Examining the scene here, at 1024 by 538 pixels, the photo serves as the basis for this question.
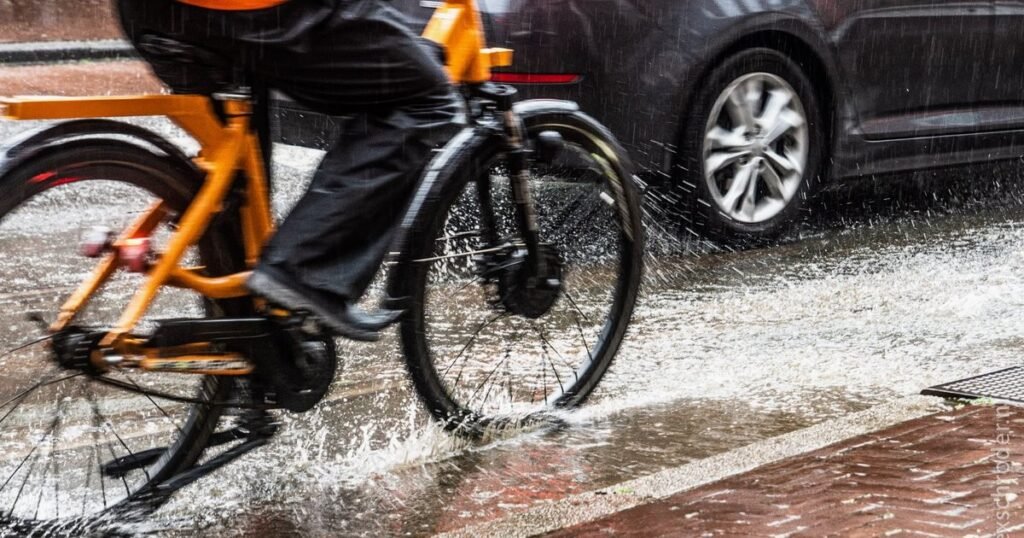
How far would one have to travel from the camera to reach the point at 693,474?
3.59 meters

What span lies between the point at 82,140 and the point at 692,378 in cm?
233

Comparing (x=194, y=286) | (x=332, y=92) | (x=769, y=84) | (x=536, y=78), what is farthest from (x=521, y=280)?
(x=769, y=84)

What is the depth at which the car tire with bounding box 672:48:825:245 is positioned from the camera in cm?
632

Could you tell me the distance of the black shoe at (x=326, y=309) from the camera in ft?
10.2

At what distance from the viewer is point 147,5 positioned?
3.00 m

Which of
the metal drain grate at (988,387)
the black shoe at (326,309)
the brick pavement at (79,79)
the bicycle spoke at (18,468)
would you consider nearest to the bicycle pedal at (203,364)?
the black shoe at (326,309)

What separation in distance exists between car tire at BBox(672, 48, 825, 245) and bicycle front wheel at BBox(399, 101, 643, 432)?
2.09m

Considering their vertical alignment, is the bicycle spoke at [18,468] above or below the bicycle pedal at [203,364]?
below

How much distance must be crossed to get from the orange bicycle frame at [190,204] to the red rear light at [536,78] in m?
2.73

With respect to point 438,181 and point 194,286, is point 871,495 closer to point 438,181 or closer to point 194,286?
point 438,181

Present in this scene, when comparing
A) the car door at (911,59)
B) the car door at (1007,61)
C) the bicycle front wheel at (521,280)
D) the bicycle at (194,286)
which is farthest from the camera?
the car door at (1007,61)

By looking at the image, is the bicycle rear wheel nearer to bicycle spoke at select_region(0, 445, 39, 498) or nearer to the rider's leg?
bicycle spoke at select_region(0, 445, 39, 498)

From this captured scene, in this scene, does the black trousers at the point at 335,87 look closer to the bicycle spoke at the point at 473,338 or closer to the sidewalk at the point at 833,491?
the bicycle spoke at the point at 473,338

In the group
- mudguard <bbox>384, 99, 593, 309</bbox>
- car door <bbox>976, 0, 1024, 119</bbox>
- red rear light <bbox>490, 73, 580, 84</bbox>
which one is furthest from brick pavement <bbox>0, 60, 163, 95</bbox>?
mudguard <bbox>384, 99, 593, 309</bbox>
